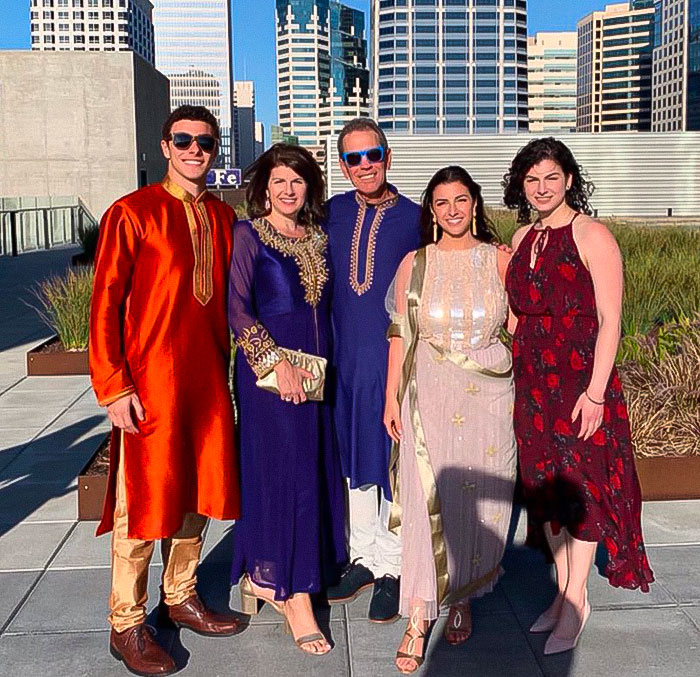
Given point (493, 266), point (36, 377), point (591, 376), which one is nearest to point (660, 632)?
point (591, 376)


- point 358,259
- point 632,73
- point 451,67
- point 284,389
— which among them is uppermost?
point 632,73

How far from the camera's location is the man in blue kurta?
347 centimetres

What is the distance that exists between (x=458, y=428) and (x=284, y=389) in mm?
595

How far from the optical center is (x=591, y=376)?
124 inches

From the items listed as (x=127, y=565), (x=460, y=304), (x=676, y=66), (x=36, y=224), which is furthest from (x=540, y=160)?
(x=676, y=66)

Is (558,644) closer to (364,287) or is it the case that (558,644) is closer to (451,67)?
(364,287)

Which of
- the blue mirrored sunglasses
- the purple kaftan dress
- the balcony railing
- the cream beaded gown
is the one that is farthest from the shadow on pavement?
the balcony railing

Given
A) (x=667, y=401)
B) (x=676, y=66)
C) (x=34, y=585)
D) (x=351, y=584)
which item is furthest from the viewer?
(x=676, y=66)

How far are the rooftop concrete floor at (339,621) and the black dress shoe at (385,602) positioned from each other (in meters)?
0.04

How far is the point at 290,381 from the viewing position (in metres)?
3.13

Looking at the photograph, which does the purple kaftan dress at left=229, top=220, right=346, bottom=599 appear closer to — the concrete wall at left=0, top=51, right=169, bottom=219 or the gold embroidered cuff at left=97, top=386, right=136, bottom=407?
the gold embroidered cuff at left=97, top=386, right=136, bottom=407

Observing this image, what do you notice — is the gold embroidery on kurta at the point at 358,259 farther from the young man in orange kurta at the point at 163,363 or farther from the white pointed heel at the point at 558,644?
the white pointed heel at the point at 558,644

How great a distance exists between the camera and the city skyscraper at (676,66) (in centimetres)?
15912

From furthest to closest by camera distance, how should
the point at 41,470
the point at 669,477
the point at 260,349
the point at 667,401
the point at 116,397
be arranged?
the point at 41,470 → the point at 667,401 → the point at 669,477 → the point at 260,349 → the point at 116,397
